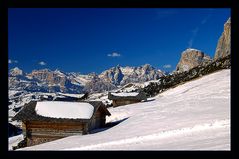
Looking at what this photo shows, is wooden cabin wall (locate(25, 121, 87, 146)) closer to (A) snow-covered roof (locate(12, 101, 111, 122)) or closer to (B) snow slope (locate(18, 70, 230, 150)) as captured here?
(A) snow-covered roof (locate(12, 101, 111, 122))

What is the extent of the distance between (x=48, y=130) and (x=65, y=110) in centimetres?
182

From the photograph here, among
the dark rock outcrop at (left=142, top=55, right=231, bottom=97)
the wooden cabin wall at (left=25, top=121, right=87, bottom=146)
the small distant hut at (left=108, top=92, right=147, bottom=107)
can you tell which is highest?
the dark rock outcrop at (left=142, top=55, right=231, bottom=97)

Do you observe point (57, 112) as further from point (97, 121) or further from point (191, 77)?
point (191, 77)

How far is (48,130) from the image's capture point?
23688mm

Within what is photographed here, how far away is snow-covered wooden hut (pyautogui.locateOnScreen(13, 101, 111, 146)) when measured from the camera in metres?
23.2

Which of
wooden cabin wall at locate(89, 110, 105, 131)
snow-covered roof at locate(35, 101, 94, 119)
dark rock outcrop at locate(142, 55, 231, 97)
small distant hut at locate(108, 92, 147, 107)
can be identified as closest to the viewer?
snow-covered roof at locate(35, 101, 94, 119)

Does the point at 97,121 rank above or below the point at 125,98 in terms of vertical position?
below

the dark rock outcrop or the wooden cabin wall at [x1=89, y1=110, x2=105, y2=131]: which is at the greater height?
the dark rock outcrop

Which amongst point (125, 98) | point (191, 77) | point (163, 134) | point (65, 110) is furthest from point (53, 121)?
point (191, 77)

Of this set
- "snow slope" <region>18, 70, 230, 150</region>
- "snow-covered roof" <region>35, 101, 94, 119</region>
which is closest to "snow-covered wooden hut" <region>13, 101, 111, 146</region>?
"snow-covered roof" <region>35, 101, 94, 119</region>

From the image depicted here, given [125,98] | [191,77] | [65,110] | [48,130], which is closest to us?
[48,130]
